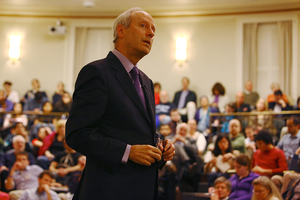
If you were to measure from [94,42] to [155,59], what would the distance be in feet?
6.01

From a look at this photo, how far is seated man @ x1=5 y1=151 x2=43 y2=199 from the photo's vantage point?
17.0ft

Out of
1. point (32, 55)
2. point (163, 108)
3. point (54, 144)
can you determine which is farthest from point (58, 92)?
point (54, 144)

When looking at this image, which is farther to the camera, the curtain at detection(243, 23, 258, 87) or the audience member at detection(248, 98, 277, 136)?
the curtain at detection(243, 23, 258, 87)

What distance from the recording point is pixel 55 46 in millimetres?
10211

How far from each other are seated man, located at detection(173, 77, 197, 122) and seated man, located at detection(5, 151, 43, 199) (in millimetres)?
3959

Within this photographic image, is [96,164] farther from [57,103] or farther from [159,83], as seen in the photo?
[159,83]

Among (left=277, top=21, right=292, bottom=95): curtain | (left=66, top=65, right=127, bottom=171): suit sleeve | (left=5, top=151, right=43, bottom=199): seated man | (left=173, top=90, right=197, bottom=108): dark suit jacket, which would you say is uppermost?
(left=277, top=21, right=292, bottom=95): curtain

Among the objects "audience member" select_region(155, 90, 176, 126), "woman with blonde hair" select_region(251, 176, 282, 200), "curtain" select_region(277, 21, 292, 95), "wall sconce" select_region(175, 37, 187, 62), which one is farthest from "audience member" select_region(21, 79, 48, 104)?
"woman with blonde hair" select_region(251, 176, 282, 200)

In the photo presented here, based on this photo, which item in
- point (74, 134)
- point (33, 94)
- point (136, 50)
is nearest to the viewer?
point (74, 134)

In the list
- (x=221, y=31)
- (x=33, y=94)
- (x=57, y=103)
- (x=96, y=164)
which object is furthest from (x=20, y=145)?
(x=221, y=31)

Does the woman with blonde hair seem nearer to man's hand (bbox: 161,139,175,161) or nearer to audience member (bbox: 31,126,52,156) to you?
man's hand (bbox: 161,139,175,161)

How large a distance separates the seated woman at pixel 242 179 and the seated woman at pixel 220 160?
56 centimetres

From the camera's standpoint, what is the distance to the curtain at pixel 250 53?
9.25m

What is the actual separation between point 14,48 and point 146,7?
3878mm
